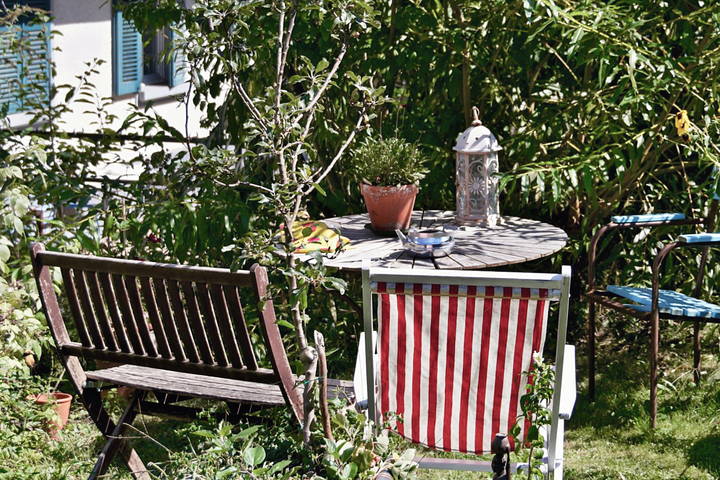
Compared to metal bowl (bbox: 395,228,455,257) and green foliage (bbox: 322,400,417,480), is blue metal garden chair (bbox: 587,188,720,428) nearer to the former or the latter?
metal bowl (bbox: 395,228,455,257)

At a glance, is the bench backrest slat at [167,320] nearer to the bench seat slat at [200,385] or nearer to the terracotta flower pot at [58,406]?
the bench seat slat at [200,385]

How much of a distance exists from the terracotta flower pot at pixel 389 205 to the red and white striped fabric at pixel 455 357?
1.36 m

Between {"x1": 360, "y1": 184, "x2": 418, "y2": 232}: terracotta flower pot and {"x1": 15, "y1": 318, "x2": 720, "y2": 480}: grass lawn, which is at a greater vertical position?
{"x1": 360, "y1": 184, "x2": 418, "y2": 232}: terracotta flower pot

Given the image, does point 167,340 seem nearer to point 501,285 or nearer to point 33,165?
point 501,285

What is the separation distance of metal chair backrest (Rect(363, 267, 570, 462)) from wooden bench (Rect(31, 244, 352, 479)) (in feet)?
0.69

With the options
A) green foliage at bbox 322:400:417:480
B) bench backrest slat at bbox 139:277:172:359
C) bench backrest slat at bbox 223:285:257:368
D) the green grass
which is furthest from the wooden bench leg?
the green grass

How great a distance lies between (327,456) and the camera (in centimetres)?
235

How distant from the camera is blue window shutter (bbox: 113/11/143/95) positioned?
31.9 feet

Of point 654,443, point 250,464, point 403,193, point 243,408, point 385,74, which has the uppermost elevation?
point 385,74

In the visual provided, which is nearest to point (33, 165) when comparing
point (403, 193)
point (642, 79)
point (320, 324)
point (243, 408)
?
point (320, 324)

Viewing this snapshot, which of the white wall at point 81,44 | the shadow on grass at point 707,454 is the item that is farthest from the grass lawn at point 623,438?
the white wall at point 81,44

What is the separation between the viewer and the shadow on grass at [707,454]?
12.4ft

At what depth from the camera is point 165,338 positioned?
117 inches

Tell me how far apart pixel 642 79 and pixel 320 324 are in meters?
1.91
